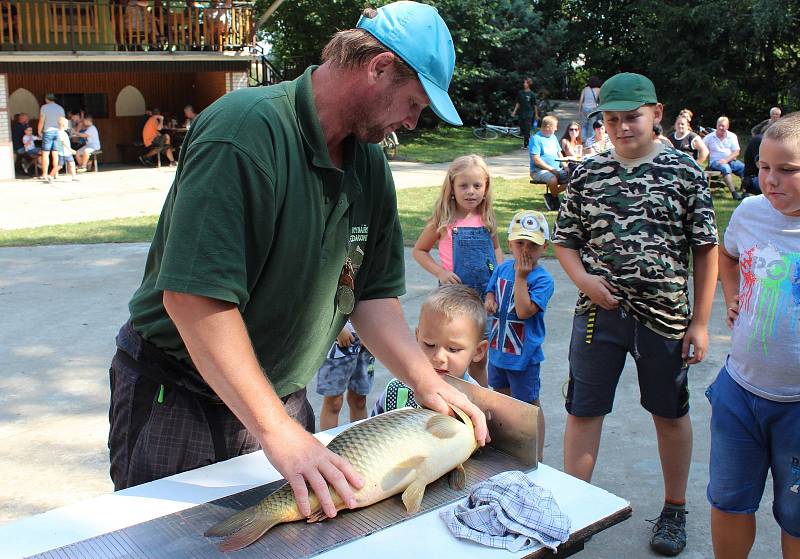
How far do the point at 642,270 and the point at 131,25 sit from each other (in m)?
19.2

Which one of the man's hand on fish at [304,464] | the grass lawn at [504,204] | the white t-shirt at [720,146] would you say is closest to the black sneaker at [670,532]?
the man's hand on fish at [304,464]

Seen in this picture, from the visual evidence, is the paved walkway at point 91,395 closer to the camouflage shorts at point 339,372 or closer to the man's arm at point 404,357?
the camouflage shorts at point 339,372

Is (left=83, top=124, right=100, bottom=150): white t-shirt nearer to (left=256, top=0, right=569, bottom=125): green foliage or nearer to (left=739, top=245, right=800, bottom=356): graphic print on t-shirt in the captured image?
(left=256, top=0, right=569, bottom=125): green foliage

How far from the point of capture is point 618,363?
3.63 metres

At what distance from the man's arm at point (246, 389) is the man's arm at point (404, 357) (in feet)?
1.76

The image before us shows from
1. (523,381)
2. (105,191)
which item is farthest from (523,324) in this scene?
(105,191)

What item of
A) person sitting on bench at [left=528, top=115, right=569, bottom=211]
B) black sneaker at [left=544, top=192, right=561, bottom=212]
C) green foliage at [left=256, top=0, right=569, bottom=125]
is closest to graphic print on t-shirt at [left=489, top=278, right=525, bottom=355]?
person sitting on bench at [left=528, top=115, right=569, bottom=211]

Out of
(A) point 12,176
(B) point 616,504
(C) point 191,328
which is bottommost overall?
(A) point 12,176

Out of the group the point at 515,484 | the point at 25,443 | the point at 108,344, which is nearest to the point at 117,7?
the point at 108,344

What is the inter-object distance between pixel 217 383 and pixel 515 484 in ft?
2.61

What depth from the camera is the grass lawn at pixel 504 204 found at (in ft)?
35.1

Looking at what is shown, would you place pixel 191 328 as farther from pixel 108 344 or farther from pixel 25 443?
pixel 108 344

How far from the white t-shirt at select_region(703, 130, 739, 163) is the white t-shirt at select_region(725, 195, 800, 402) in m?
12.1

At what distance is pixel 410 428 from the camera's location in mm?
2197
